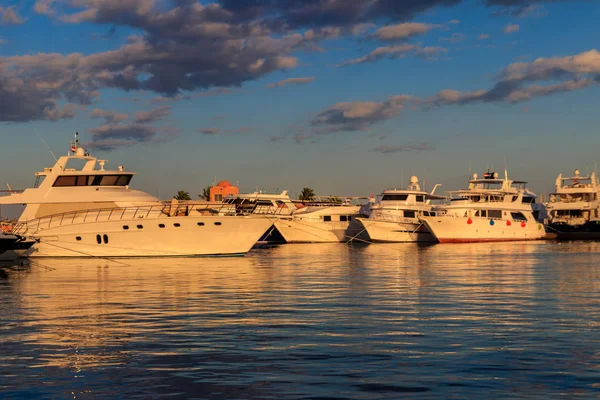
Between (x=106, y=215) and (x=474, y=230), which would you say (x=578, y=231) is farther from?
(x=106, y=215)

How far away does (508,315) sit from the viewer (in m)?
20.4

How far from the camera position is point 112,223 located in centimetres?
4631

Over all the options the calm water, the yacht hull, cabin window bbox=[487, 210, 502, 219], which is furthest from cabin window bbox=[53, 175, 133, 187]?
the yacht hull

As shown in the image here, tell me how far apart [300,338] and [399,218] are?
234ft

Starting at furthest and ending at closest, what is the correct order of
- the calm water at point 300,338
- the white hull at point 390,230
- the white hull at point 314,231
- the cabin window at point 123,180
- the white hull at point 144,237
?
the white hull at point 314,231, the white hull at point 390,230, the cabin window at point 123,180, the white hull at point 144,237, the calm water at point 300,338

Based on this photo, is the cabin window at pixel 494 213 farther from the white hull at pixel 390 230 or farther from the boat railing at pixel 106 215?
the boat railing at pixel 106 215

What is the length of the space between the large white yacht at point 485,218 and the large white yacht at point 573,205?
1179cm

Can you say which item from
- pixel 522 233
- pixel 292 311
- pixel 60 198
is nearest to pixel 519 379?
pixel 292 311

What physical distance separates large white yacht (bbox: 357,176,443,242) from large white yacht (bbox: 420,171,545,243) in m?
1.65

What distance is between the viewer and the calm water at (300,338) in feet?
40.6

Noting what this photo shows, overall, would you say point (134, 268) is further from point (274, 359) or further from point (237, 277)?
point (274, 359)

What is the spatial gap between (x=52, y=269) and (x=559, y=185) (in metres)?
88.1

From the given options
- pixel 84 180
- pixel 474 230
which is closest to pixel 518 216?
pixel 474 230

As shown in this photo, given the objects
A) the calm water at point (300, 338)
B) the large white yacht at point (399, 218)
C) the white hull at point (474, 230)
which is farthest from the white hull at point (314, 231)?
the calm water at point (300, 338)
